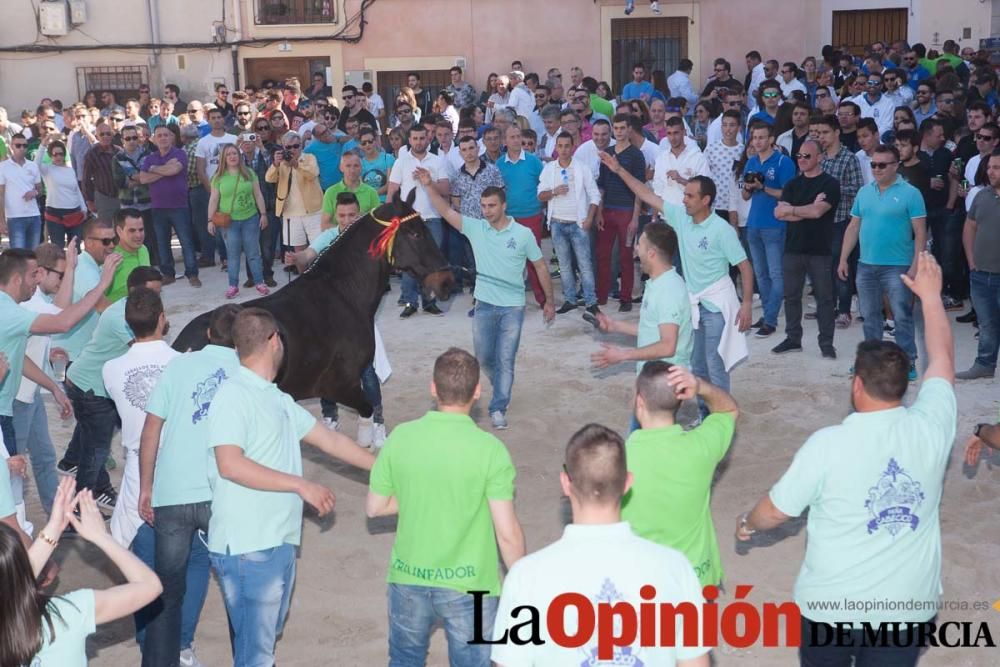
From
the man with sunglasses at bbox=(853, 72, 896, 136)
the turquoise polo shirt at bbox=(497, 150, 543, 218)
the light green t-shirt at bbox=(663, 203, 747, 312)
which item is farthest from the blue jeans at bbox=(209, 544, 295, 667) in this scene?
the man with sunglasses at bbox=(853, 72, 896, 136)

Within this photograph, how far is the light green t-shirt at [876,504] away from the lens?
174 inches

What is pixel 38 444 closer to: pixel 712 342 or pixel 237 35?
pixel 712 342

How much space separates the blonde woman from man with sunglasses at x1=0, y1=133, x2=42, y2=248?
2772 mm

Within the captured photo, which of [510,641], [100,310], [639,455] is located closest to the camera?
[510,641]

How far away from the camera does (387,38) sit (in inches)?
949

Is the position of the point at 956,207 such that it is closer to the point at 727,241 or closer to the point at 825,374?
the point at 825,374

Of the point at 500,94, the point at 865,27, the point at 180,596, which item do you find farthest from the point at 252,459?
the point at 865,27

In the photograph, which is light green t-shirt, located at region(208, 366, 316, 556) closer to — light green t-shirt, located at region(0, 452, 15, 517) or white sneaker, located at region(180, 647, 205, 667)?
light green t-shirt, located at region(0, 452, 15, 517)

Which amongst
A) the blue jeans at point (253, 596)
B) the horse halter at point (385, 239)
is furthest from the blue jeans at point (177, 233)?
the blue jeans at point (253, 596)

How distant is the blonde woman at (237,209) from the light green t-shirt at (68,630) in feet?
34.5

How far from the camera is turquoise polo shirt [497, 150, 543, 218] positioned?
12.8 metres

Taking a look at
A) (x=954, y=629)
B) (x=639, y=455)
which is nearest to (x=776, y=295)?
(x=954, y=629)

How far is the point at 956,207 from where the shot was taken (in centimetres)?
1189

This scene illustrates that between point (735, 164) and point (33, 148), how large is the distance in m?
10.6
